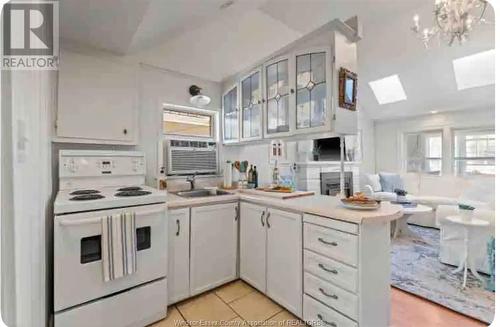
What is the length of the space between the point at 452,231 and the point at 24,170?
3676 mm

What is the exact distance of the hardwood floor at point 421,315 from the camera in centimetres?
173

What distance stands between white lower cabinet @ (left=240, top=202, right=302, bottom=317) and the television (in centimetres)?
286

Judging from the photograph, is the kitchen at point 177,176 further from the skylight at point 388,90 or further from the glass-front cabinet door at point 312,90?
the skylight at point 388,90

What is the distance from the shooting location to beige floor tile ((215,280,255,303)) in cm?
206

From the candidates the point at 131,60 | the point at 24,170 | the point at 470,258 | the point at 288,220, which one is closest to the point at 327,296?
the point at 288,220

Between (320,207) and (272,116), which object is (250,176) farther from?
(320,207)

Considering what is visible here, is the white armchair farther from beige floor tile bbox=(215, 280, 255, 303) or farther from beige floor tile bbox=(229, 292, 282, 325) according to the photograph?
beige floor tile bbox=(215, 280, 255, 303)

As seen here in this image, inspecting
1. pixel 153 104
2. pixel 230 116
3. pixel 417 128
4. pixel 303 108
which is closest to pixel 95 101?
pixel 153 104

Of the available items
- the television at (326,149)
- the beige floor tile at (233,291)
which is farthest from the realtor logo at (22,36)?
the television at (326,149)

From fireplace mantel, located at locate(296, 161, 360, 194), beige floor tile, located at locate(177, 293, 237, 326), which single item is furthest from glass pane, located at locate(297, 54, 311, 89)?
fireplace mantel, located at locate(296, 161, 360, 194)

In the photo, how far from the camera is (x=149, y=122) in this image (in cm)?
247

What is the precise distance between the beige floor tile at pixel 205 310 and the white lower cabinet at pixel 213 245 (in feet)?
0.26

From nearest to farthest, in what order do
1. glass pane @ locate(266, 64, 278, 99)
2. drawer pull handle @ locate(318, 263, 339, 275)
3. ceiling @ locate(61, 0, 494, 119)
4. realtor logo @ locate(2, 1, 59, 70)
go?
realtor logo @ locate(2, 1, 59, 70) < drawer pull handle @ locate(318, 263, 339, 275) < ceiling @ locate(61, 0, 494, 119) < glass pane @ locate(266, 64, 278, 99)

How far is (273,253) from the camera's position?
1.93 metres
